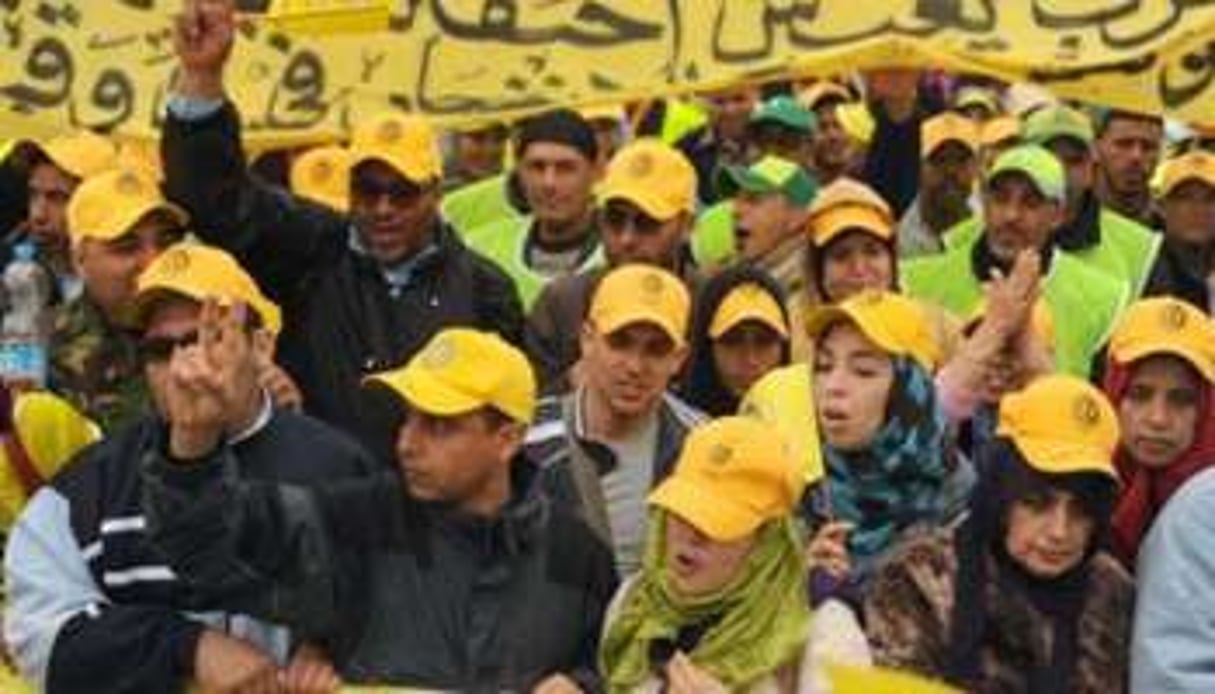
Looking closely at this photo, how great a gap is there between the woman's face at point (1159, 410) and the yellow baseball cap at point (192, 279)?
195cm

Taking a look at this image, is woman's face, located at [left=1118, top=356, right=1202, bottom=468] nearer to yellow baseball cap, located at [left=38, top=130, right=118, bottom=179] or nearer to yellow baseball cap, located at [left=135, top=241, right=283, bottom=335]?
yellow baseball cap, located at [left=135, top=241, right=283, bottom=335]

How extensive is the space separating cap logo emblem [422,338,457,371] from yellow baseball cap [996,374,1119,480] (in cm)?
113

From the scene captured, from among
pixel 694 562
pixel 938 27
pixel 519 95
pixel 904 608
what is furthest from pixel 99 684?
pixel 938 27

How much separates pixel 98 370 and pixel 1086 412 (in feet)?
8.19

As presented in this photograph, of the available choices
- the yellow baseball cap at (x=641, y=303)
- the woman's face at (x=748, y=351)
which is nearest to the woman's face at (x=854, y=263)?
the woman's face at (x=748, y=351)

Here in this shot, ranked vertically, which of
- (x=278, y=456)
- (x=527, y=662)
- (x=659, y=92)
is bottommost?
(x=527, y=662)

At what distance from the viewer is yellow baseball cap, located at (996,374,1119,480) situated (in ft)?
17.9

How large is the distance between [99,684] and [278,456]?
1.86 feet

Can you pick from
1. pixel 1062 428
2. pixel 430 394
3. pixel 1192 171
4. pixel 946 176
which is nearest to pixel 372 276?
pixel 430 394

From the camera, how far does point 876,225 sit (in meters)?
7.51

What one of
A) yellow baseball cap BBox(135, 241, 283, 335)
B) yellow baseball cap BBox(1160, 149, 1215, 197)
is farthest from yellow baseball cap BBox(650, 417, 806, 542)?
yellow baseball cap BBox(1160, 149, 1215, 197)

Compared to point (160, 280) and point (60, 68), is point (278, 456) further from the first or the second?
point (60, 68)

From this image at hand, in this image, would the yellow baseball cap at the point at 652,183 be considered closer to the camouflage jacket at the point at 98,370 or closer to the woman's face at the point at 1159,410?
the camouflage jacket at the point at 98,370

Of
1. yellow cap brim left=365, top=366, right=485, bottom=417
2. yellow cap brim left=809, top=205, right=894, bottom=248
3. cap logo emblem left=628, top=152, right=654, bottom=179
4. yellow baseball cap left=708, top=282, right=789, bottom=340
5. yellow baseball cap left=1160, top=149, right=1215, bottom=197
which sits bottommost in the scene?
yellow baseball cap left=1160, top=149, right=1215, bottom=197
